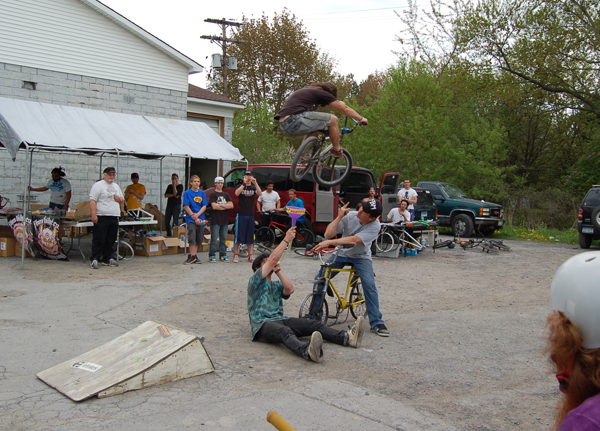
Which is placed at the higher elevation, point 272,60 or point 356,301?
point 272,60

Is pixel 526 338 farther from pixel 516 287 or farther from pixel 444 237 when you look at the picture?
pixel 444 237

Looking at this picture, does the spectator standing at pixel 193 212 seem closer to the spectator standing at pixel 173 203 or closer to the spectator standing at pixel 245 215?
the spectator standing at pixel 245 215

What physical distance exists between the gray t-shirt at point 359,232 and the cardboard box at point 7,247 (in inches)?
329

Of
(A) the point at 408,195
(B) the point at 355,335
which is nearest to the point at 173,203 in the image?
(A) the point at 408,195

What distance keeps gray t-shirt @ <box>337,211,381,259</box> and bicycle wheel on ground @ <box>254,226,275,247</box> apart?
23.2ft

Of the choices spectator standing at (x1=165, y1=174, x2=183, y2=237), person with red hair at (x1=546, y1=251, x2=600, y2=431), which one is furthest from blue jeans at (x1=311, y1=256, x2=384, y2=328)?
spectator standing at (x1=165, y1=174, x2=183, y2=237)

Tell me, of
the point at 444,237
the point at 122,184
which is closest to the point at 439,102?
the point at 444,237

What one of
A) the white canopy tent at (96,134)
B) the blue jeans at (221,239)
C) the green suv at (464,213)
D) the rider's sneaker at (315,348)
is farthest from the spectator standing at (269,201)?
the rider's sneaker at (315,348)

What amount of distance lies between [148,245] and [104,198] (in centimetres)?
230

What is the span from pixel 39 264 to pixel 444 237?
537 inches

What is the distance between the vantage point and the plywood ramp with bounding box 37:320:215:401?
423cm

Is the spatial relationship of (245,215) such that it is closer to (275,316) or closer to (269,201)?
(269,201)

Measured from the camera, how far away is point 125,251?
11.9 metres

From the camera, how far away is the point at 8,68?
1451cm
